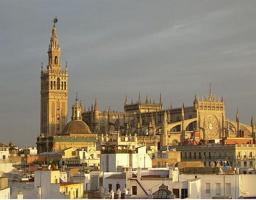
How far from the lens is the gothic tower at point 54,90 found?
76.2 meters

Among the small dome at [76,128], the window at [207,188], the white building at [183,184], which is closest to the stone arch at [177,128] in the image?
the small dome at [76,128]

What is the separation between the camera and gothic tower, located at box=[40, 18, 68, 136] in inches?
3000

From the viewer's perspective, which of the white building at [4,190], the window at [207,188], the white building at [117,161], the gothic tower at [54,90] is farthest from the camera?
the gothic tower at [54,90]

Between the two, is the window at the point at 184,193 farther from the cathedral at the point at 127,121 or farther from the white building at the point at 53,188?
the cathedral at the point at 127,121

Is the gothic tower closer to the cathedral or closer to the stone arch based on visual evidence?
the cathedral

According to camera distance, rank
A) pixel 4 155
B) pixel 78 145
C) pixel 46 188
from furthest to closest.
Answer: pixel 78 145 < pixel 4 155 < pixel 46 188

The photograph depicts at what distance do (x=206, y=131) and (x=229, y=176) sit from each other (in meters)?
52.3

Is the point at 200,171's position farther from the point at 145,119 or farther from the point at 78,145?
the point at 145,119

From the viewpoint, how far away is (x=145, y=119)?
7488cm

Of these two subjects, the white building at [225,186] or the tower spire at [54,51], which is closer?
the white building at [225,186]

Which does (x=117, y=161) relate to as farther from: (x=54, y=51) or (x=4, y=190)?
(x=54, y=51)

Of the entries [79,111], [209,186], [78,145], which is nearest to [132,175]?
[209,186]

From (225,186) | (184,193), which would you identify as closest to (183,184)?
(184,193)

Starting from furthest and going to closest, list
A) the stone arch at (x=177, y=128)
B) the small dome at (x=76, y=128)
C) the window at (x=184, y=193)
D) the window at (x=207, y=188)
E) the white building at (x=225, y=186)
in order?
the stone arch at (x=177, y=128), the small dome at (x=76, y=128), the window at (x=207, y=188), the white building at (x=225, y=186), the window at (x=184, y=193)
